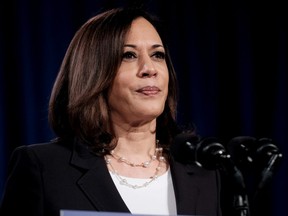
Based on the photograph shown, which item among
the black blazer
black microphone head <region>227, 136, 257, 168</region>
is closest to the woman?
the black blazer

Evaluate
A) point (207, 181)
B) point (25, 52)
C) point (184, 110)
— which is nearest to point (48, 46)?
point (25, 52)

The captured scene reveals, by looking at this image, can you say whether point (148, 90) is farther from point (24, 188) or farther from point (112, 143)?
point (24, 188)

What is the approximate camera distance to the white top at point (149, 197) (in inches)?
62.3

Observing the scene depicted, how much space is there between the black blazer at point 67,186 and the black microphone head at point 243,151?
45 centimetres

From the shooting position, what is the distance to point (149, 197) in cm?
162

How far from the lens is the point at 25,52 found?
2.39 m

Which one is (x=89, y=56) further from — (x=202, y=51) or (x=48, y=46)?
(x=202, y=51)

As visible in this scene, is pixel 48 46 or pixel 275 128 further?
pixel 275 128

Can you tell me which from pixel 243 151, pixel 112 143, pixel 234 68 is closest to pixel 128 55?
pixel 112 143

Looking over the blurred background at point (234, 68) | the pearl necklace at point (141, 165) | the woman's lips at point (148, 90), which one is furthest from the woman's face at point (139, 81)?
the blurred background at point (234, 68)

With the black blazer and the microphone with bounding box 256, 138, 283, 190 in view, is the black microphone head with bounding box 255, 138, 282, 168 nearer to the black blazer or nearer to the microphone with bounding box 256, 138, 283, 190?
the microphone with bounding box 256, 138, 283, 190

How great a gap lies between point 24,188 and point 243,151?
619 millimetres

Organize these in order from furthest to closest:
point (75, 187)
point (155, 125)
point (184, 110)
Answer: point (184, 110)
point (155, 125)
point (75, 187)

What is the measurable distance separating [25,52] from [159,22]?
0.73m
